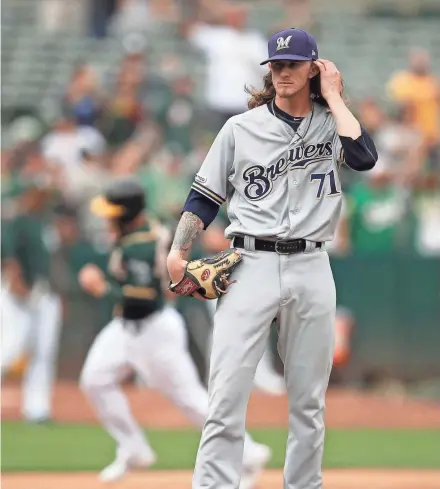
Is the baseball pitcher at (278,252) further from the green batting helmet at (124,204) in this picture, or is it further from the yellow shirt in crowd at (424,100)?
the yellow shirt in crowd at (424,100)

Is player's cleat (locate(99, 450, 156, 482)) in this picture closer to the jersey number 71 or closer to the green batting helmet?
the green batting helmet

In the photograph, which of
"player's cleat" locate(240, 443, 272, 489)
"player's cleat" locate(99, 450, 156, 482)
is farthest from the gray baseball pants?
"player's cleat" locate(99, 450, 156, 482)

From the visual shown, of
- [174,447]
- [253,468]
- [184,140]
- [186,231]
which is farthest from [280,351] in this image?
[184,140]

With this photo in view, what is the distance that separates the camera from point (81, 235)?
45.6 ft

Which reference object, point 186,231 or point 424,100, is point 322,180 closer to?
point 186,231

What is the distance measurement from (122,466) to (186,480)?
0.46 metres

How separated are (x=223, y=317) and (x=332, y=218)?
2.12 feet

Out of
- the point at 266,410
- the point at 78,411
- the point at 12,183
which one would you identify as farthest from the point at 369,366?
the point at 12,183

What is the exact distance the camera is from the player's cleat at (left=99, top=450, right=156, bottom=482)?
8234mm

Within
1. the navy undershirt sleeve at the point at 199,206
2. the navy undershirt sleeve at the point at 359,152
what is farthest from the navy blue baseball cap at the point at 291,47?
the navy undershirt sleeve at the point at 199,206

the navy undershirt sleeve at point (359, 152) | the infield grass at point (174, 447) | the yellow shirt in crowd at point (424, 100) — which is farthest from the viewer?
the yellow shirt in crowd at point (424, 100)

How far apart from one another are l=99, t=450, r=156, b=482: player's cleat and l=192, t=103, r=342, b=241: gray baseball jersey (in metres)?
3.04

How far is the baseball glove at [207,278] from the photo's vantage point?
5.60 meters

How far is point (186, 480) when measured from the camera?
319 inches
